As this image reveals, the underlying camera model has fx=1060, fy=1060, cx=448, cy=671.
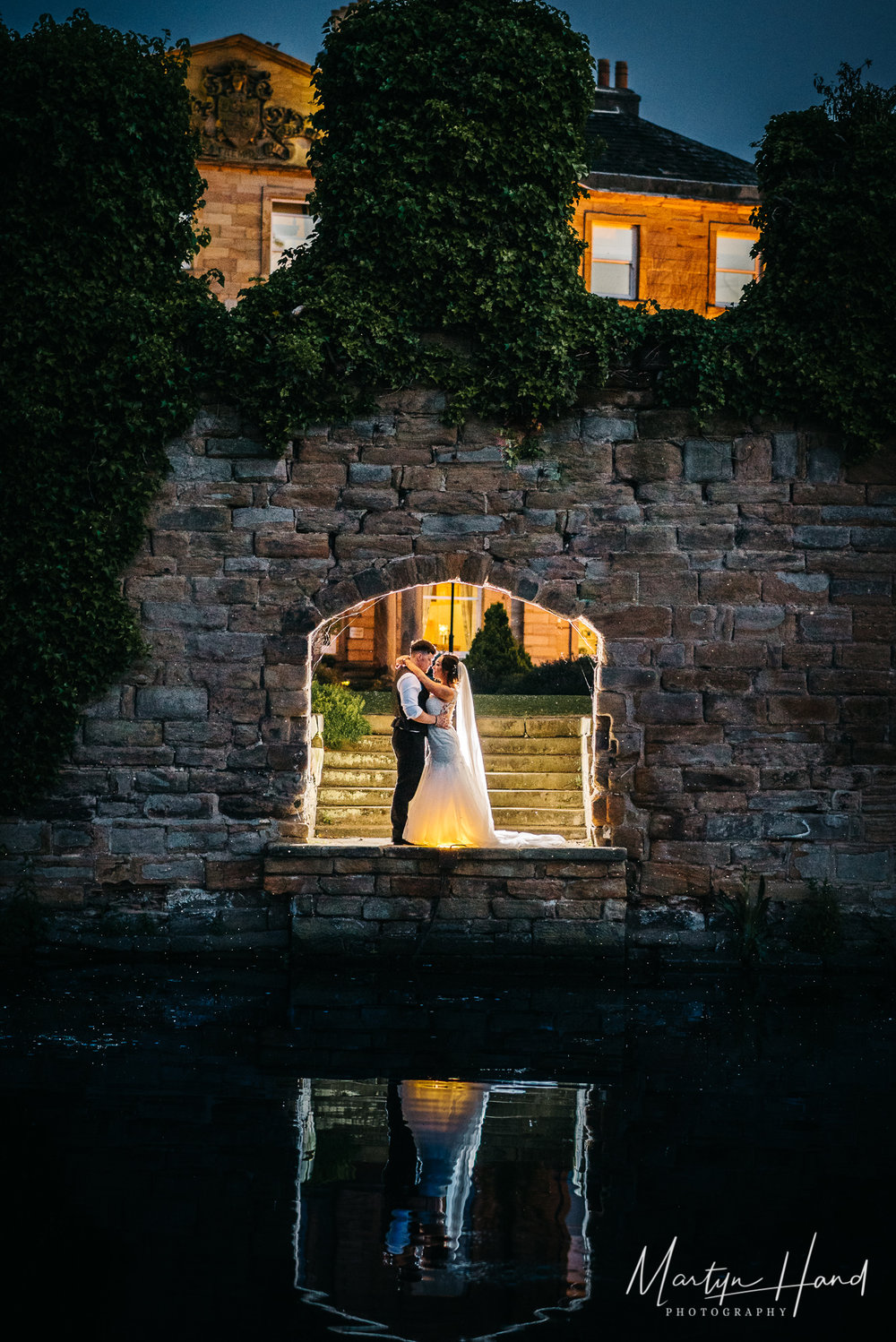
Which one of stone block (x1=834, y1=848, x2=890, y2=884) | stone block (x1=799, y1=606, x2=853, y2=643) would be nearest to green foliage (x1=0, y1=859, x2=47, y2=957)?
stone block (x1=834, y1=848, x2=890, y2=884)

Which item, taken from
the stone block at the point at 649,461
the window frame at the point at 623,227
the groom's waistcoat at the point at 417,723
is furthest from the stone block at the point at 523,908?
the window frame at the point at 623,227

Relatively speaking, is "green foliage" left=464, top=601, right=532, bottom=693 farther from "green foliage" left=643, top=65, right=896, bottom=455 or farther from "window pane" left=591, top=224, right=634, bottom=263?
"green foliage" left=643, top=65, right=896, bottom=455

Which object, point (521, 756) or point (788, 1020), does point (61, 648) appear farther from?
point (788, 1020)

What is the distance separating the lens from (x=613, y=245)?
14617 mm

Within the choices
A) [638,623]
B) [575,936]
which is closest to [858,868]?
[575,936]

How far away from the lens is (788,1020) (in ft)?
21.1

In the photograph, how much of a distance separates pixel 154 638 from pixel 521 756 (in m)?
4.24

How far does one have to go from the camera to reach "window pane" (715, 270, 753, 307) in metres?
14.9

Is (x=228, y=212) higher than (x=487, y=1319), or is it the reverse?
(x=228, y=212)

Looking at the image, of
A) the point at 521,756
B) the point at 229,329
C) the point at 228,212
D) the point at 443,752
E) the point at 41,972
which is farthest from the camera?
the point at 228,212

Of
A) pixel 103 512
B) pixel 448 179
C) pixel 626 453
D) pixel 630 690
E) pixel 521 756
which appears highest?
pixel 448 179

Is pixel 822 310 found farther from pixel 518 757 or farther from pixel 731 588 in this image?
pixel 518 757

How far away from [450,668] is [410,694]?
1.37ft

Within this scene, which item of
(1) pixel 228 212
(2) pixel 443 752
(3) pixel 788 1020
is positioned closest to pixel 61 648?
(2) pixel 443 752
